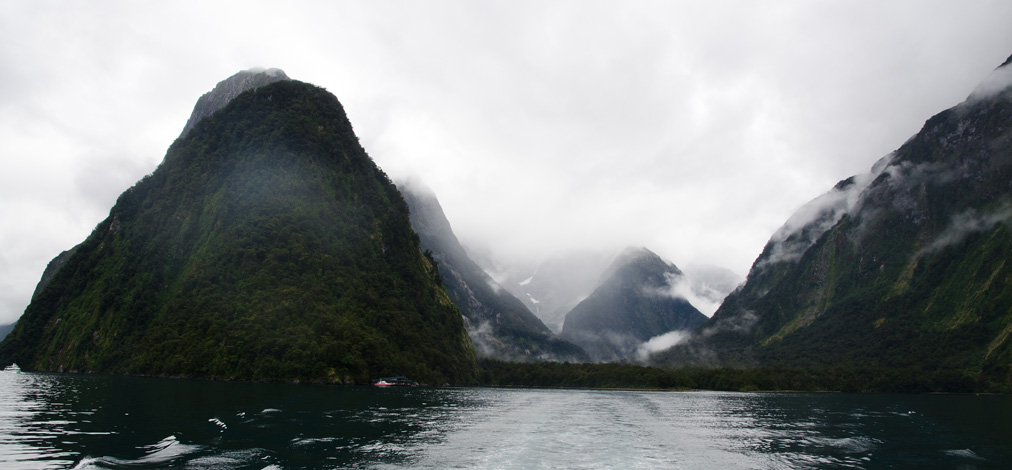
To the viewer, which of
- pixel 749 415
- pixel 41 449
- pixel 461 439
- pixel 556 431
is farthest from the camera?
pixel 749 415

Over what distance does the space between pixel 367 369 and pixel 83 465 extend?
150 m

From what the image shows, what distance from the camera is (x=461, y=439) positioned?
58.8 m

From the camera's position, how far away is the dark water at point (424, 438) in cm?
4250

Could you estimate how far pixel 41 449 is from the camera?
39.7 metres

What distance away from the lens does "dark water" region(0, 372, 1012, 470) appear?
42500 millimetres

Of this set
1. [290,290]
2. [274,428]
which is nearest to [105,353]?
[290,290]

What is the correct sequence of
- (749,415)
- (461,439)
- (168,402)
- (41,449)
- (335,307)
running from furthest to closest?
(335,307) < (749,415) < (168,402) < (461,439) < (41,449)

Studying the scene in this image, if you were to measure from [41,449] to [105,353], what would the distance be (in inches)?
7006

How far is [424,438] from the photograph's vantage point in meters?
58.2

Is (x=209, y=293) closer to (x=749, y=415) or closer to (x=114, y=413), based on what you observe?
(x=114, y=413)

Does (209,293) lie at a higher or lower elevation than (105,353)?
higher

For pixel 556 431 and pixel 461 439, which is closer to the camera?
pixel 461 439

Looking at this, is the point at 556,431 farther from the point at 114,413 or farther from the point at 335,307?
the point at 335,307

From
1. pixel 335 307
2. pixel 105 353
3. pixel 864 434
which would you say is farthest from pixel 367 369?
pixel 864 434
